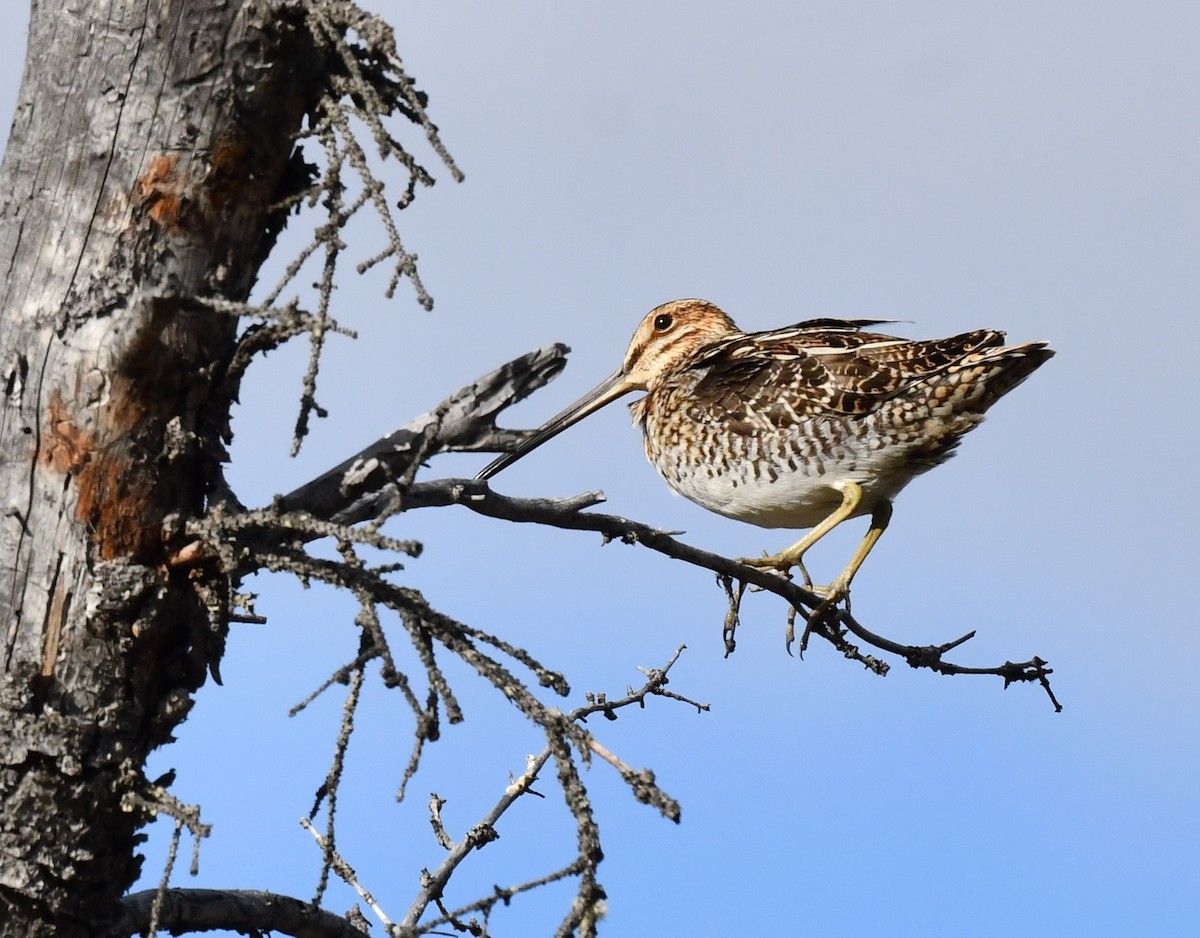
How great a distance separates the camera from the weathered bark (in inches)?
124

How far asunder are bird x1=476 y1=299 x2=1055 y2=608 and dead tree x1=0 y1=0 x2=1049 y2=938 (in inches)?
88.8

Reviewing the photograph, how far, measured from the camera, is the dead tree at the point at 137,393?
123 inches

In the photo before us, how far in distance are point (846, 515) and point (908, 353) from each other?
0.73 metres

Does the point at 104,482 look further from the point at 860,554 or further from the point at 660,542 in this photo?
the point at 860,554

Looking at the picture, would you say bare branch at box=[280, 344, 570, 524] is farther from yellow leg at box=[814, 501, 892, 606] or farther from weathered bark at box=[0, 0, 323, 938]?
yellow leg at box=[814, 501, 892, 606]

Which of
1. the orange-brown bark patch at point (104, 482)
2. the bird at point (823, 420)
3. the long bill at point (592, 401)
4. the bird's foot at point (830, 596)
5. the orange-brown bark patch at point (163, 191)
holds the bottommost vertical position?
the orange-brown bark patch at point (104, 482)

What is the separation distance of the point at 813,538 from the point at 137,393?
10.7 ft

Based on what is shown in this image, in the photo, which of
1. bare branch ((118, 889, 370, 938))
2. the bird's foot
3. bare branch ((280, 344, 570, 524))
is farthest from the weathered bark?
the bird's foot

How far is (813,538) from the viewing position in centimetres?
577

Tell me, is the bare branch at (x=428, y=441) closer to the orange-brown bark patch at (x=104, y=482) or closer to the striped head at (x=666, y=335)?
the orange-brown bark patch at (x=104, y=482)

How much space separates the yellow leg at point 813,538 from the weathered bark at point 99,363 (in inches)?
116

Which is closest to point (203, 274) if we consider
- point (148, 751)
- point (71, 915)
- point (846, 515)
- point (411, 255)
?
point (411, 255)

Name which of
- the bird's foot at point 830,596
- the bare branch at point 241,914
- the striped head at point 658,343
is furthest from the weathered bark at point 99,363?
the striped head at point 658,343

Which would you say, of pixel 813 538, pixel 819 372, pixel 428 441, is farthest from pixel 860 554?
pixel 428 441
